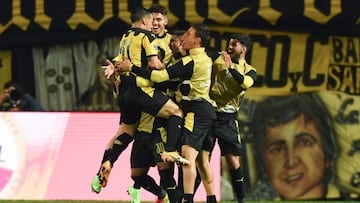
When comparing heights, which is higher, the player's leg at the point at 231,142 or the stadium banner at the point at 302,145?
the player's leg at the point at 231,142

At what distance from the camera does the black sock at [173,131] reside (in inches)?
531

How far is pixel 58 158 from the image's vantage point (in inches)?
675

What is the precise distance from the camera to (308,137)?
61.8ft

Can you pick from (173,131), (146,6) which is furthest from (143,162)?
(146,6)

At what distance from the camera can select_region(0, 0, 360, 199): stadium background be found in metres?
18.7

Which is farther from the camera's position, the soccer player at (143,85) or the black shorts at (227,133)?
Answer: the black shorts at (227,133)

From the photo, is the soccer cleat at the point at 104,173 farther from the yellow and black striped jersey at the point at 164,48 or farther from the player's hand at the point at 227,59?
the player's hand at the point at 227,59

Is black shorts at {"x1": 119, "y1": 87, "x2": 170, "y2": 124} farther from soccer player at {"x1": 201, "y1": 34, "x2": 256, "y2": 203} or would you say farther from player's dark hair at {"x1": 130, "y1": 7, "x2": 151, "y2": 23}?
soccer player at {"x1": 201, "y1": 34, "x2": 256, "y2": 203}

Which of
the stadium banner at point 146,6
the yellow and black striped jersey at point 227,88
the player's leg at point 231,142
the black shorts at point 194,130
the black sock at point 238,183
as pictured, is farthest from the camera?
the stadium banner at point 146,6

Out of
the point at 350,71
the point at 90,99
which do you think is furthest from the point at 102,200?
the point at 350,71

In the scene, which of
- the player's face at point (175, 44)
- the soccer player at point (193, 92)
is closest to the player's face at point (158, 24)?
the player's face at point (175, 44)

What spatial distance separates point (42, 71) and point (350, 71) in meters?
5.08

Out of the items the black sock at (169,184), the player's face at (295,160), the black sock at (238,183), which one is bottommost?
the player's face at (295,160)

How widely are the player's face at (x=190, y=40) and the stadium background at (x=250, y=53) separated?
5.23 meters
